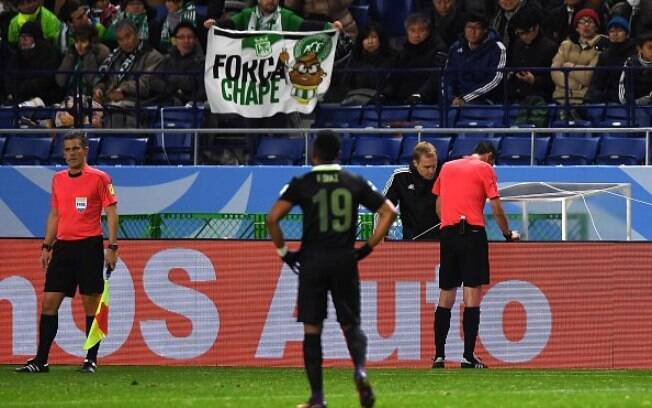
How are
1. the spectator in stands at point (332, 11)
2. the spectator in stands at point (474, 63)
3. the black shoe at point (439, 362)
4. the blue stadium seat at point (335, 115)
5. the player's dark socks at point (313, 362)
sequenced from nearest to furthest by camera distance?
the player's dark socks at point (313, 362), the black shoe at point (439, 362), the spectator in stands at point (474, 63), the blue stadium seat at point (335, 115), the spectator in stands at point (332, 11)

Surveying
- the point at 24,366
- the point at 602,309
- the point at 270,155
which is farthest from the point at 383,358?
the point at 270,155

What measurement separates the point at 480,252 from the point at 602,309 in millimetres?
1569

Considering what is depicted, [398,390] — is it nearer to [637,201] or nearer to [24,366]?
[24,366]

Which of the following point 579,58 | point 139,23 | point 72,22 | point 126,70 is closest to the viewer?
point 579,58

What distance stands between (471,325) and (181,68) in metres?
7.32

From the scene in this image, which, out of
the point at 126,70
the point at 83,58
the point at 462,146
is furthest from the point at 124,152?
the point at 462,146

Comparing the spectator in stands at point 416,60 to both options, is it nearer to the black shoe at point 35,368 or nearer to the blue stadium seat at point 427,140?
the blue stadium seat at point 427,140

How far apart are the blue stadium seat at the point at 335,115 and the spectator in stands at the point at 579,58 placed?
2439 millimetres

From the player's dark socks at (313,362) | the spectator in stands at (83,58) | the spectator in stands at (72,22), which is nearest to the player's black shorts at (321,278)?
the player's dark socks at (313,362)

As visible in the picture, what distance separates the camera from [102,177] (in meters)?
14.6

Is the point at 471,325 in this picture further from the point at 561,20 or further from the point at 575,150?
the point at 561,20

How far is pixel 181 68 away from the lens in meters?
21.2

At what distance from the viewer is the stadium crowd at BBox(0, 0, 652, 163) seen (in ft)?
65.6

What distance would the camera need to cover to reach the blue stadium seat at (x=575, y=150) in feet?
64.4
